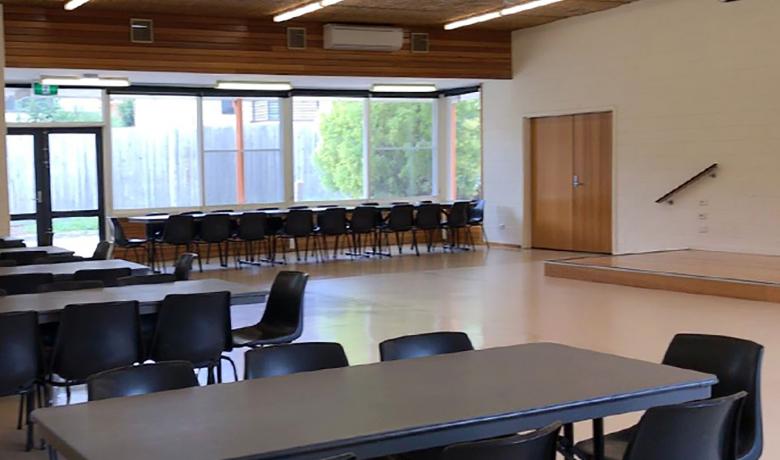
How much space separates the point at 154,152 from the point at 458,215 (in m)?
4.84

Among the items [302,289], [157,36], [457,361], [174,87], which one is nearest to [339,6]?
[157,36]

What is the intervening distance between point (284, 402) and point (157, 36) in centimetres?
1060

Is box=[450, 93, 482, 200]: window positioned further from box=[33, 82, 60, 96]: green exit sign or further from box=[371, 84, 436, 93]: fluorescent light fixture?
box=[33, 82, 60, 96]: green exit sign

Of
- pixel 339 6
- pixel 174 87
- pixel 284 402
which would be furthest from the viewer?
pixel 174 87

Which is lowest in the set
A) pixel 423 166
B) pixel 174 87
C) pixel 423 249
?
pixel 423 249

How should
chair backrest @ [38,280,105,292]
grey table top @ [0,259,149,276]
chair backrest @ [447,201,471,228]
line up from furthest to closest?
1. chair backrest @ [447,201,471,228]
2. grey table top @ [0,259,149,276]
3. chair backrest @ [38,280,105,292]

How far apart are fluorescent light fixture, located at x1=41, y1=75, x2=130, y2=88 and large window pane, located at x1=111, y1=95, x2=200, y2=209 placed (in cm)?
75

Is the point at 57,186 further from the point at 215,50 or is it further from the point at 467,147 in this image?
the point at 467,147

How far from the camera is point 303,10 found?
1220 cm

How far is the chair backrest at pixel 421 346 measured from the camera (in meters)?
3.69

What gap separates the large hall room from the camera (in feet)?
9.62

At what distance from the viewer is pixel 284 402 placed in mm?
2889

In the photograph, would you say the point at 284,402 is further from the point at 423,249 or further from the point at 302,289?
the point at 423,249

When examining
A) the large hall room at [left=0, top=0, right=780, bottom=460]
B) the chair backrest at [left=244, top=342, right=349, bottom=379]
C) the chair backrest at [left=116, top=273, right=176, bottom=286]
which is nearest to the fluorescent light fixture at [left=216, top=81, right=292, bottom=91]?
the large hall room at [left=0, top=0, right=780, bottom=460]
